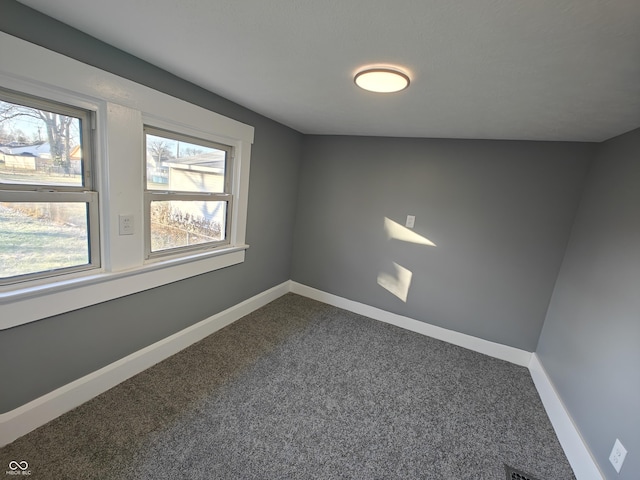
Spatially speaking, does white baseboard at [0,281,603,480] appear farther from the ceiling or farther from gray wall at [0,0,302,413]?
the ceiling

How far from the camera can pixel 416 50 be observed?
3.90 ft

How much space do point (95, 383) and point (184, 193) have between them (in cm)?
141

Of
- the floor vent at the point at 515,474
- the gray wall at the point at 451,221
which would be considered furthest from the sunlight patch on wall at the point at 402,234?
the floor vent at the point at 515,474

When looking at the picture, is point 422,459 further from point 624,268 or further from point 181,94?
point 181,94

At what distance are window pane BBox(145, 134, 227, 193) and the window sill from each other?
0.59m

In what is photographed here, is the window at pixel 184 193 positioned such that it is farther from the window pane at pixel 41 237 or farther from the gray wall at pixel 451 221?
the gray wall at pixel 451 221

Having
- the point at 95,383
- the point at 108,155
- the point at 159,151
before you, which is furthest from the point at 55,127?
the point at 95,383

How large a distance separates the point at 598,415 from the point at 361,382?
1429 millimetres

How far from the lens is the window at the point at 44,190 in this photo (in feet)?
4.43

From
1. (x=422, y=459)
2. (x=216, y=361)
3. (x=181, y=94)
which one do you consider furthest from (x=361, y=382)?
(x=181, y=94)

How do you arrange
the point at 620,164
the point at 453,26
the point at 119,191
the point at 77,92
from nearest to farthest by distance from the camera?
the point at 453,26, the point at 77,92, the point at 119,191, the point at 620,164

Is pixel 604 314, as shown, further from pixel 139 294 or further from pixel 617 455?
pixel 139 294

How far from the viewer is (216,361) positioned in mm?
2279

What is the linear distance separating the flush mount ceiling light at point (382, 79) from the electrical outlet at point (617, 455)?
7.03 feet
